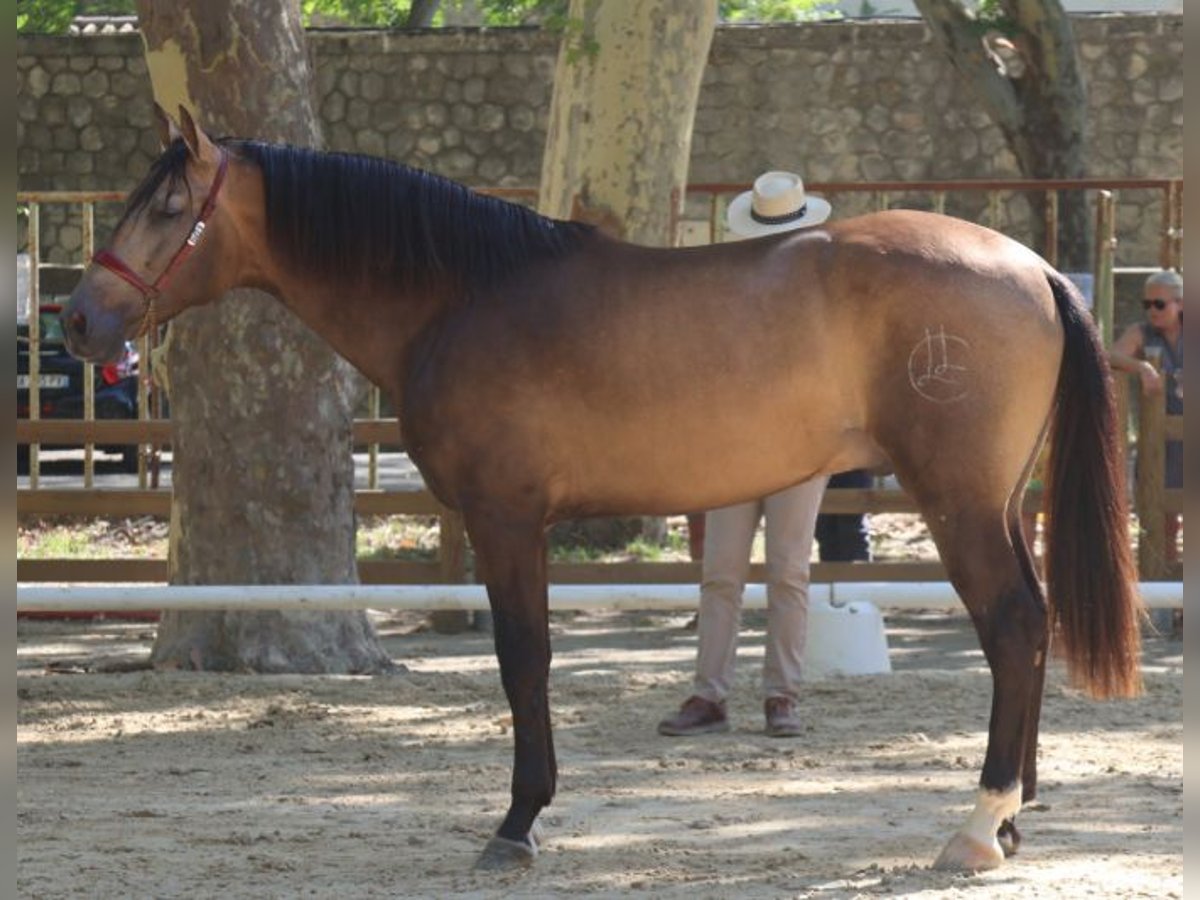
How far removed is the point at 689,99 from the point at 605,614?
2922 mm

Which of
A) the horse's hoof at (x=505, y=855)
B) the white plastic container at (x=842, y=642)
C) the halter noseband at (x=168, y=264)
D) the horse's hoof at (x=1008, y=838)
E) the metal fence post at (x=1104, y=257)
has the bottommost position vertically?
the white plastic container at (x=842, y=642)

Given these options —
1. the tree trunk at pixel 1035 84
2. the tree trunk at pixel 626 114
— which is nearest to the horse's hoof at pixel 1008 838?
the tree trunk at pixel 626 114

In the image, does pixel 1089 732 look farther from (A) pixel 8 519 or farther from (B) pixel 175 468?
(A) pixel 8 519

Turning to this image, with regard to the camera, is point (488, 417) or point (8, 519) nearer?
point (8, 519)

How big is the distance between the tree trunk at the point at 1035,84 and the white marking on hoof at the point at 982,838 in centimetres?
1138

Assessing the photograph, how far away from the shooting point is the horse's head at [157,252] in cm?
556

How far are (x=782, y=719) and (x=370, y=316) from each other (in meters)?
2.42

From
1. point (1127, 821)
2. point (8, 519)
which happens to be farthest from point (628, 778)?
point (8, 519)

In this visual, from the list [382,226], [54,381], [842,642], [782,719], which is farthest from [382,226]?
[54,381]

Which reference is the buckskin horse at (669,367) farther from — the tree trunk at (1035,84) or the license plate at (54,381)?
the tree trunk at (1035,84)

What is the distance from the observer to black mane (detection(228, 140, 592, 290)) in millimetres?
5719

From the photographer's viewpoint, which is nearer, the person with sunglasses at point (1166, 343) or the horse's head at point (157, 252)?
the horse's head at point (157, 252)

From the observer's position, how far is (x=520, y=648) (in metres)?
5.65

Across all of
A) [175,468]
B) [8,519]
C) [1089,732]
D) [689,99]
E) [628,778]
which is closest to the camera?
[8,519]
